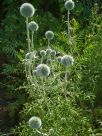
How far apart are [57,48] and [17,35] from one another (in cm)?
121

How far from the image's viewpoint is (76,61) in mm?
3820

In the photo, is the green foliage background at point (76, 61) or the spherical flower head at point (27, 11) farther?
the green foliage background at point (76, 61)

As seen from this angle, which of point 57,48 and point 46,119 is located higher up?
point 57,48

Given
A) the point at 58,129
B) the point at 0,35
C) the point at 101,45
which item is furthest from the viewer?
the point at 0,35

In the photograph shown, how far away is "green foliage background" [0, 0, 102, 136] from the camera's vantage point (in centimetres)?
368

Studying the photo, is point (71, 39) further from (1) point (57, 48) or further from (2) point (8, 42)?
(2) point (8, 42)

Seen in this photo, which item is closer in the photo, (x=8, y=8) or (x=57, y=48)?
(x=57, y=48)

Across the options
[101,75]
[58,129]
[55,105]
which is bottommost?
[58,129]

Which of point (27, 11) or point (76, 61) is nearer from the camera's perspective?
point (27, 11)

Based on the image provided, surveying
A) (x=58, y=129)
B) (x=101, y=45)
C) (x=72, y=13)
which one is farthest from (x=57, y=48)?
(x=72, y=13)

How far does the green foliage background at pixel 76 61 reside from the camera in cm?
368

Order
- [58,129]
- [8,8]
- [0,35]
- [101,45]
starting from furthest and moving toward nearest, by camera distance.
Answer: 1. [8,8]
2. [0,35]
3. [101,45]
4. [58,129]

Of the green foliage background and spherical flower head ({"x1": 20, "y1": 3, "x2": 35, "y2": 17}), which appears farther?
the green foliage background

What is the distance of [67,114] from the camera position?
3.17m
